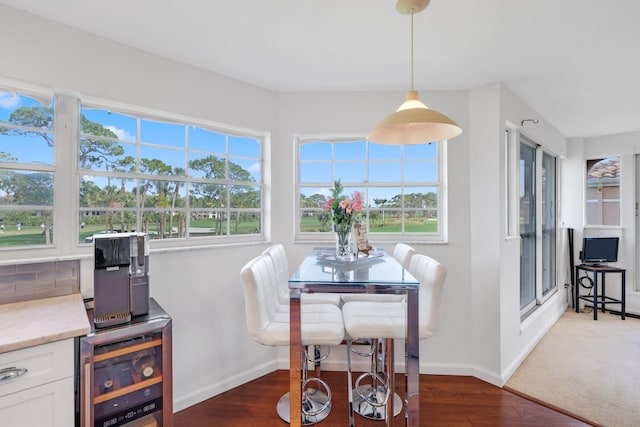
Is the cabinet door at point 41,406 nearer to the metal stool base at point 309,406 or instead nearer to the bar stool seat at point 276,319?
the bar stool seat at point 276,319

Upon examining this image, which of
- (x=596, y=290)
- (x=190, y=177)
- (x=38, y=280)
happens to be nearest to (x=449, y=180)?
(x=190, y=177)

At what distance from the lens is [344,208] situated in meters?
2.17

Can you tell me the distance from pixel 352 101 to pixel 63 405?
274cm

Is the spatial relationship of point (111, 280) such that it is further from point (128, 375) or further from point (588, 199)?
point (588, 199)

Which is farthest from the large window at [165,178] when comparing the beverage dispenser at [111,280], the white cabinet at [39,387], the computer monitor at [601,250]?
the computer monitor at [601,250]

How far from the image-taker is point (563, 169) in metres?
4.48

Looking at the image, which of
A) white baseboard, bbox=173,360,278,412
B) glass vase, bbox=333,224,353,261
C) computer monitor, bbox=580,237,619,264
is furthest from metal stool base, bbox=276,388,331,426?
computer monitor, bbox=580,237,619,264

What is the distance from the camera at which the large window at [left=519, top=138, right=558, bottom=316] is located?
324cm

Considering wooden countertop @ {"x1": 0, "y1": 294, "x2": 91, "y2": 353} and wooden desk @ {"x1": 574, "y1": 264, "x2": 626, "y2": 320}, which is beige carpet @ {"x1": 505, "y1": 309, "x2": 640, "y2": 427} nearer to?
wooden desk @ {"x1": 574, "y1": 264, "x2": 626, "y2": 320}

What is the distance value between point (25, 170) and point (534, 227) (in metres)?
4.57

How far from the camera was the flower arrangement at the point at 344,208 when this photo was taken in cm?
217

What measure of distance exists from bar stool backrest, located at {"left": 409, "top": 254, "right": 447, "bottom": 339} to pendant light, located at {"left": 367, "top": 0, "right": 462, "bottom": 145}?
2.62 ft

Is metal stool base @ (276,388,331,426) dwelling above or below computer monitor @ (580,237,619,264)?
below

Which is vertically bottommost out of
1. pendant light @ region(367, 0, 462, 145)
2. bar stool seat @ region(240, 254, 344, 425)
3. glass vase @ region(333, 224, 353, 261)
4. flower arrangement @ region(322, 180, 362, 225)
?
bar stool seat @ region(240, 254, 344, 425)
